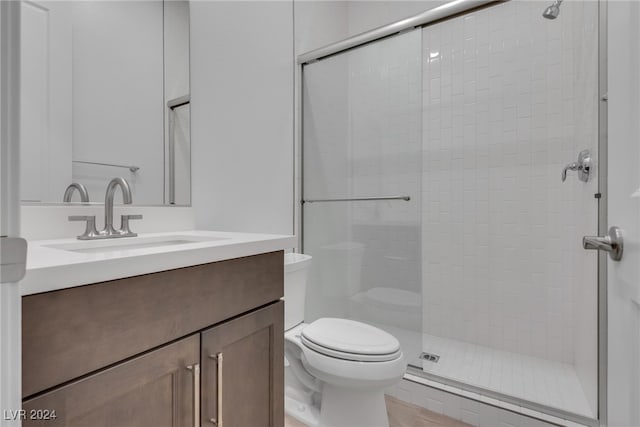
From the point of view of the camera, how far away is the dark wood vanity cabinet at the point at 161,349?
54cm

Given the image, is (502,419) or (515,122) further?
(515,122)

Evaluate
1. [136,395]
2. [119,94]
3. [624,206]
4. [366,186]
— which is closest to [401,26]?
[366,186]

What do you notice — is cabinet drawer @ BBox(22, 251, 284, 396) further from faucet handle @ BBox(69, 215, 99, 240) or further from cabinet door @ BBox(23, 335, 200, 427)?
faucet handle @ BBox(69, 215, 99, 240)

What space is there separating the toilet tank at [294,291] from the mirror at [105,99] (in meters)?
0.53

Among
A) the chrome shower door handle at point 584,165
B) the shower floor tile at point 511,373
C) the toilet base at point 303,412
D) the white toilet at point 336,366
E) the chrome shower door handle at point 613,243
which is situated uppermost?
the chrome shower door handle at point 584,165

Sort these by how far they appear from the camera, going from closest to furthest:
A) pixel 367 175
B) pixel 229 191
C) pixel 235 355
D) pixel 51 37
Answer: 1. pixel 235 355
2. pixel 51 37
3. pixel 229 191
4. pixel 367 175

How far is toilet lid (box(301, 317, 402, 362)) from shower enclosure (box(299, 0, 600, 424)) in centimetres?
50

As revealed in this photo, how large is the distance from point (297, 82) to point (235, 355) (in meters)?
1.65

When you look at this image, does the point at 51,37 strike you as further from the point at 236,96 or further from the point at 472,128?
the point at 472,128

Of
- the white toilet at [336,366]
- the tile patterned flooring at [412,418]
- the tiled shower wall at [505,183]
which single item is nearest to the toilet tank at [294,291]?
the white toilet at [336,366]

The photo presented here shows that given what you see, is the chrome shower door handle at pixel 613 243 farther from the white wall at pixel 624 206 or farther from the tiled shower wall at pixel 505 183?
the tiled shower wall at pixel 505 183

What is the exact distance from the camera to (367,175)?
6.63 ft

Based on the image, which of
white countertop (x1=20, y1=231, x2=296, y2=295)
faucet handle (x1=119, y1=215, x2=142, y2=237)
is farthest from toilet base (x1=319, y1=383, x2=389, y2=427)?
faucet handle (x1=119, y1=215, x2=142, y2=237)

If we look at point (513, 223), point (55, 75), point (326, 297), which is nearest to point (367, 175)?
point (326, 297)
